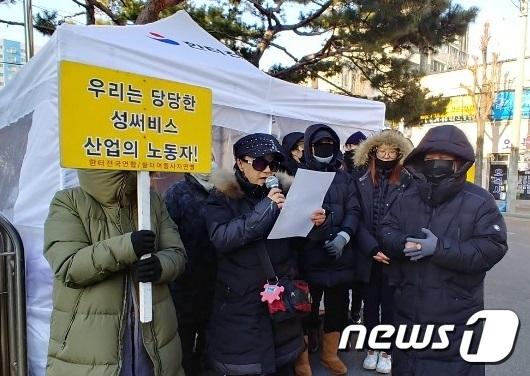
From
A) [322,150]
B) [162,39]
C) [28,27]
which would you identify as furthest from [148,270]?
[28,27]

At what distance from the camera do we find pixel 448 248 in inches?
79.4

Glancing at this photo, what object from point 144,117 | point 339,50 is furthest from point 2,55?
point 144,117

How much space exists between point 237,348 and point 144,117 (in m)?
1.28

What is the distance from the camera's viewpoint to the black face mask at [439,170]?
83.7 inches

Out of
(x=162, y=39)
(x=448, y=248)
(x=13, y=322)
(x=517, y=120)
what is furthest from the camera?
(x=517, y=120)

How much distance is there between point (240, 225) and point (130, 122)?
28.3 inches

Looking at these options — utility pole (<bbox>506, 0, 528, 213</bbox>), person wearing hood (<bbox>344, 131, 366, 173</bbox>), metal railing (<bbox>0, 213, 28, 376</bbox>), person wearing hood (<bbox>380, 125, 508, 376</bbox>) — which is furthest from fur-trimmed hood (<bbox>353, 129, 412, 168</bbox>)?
utility pole (<bbox>506, 0, 528, 213</bbox>)

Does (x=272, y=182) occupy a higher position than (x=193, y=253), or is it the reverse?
(x=272, y=182)

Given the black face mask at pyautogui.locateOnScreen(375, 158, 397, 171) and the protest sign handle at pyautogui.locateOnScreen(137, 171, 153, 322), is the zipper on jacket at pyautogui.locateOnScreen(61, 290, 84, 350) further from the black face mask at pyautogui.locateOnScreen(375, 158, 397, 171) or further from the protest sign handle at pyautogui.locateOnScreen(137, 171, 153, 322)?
the black face mask at pyautogui.locateOnScreen(375, 158, 397, 171)

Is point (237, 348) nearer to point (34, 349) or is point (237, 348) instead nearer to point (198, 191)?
point (198, 191)

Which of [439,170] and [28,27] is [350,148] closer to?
[439,170]

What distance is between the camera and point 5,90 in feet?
12.5

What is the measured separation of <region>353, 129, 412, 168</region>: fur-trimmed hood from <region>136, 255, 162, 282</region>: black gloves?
196 centimetres

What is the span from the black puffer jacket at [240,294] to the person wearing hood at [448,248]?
680 mm
